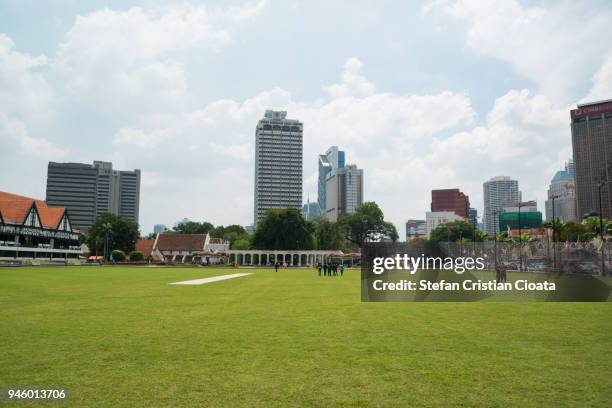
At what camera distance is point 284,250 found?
3942 inches

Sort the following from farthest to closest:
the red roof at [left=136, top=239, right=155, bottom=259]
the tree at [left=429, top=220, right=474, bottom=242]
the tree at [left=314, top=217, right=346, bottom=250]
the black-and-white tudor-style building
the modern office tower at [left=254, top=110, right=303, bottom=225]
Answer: the modern office tower at [left=254, top=110, right=303, bottom=225] < the tree at [left=429, top=220, right=474, bottom=242] < the red roof at [left=136, top=239, right=155, bottom=259] < the tree at [left=314, top=217, right=346, bottom=250] < the black-and-white tudor-style building


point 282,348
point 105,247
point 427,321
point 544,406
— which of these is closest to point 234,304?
point 427,321

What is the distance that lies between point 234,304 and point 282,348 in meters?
8.74

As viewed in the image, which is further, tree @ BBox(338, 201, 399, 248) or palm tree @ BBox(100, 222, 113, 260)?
tree @ BBox(338, 201, 399, 248)

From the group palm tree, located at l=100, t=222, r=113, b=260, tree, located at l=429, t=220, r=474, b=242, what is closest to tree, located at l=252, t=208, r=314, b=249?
palm tree, located at l=100, t=222, r=113, b=260

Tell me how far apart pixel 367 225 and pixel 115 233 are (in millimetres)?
60457

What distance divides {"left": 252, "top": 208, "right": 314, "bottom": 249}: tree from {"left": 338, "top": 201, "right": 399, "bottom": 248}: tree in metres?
22.6

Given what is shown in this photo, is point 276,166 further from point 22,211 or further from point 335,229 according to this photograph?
point 22,211

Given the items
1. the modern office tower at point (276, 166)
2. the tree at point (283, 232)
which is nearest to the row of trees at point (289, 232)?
the tree at point (283, 232)

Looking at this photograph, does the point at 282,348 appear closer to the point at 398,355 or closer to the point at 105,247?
the point at 398,355

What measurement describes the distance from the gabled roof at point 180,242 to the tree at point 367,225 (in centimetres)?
3593

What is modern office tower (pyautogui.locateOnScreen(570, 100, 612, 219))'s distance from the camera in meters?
146

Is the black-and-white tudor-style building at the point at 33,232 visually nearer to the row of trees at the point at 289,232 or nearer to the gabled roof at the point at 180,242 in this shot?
the row of trees at the point at 289,232

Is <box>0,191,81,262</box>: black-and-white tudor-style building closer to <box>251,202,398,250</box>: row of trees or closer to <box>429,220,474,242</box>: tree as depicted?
<box>251,202,398,250</box>: row of trees
